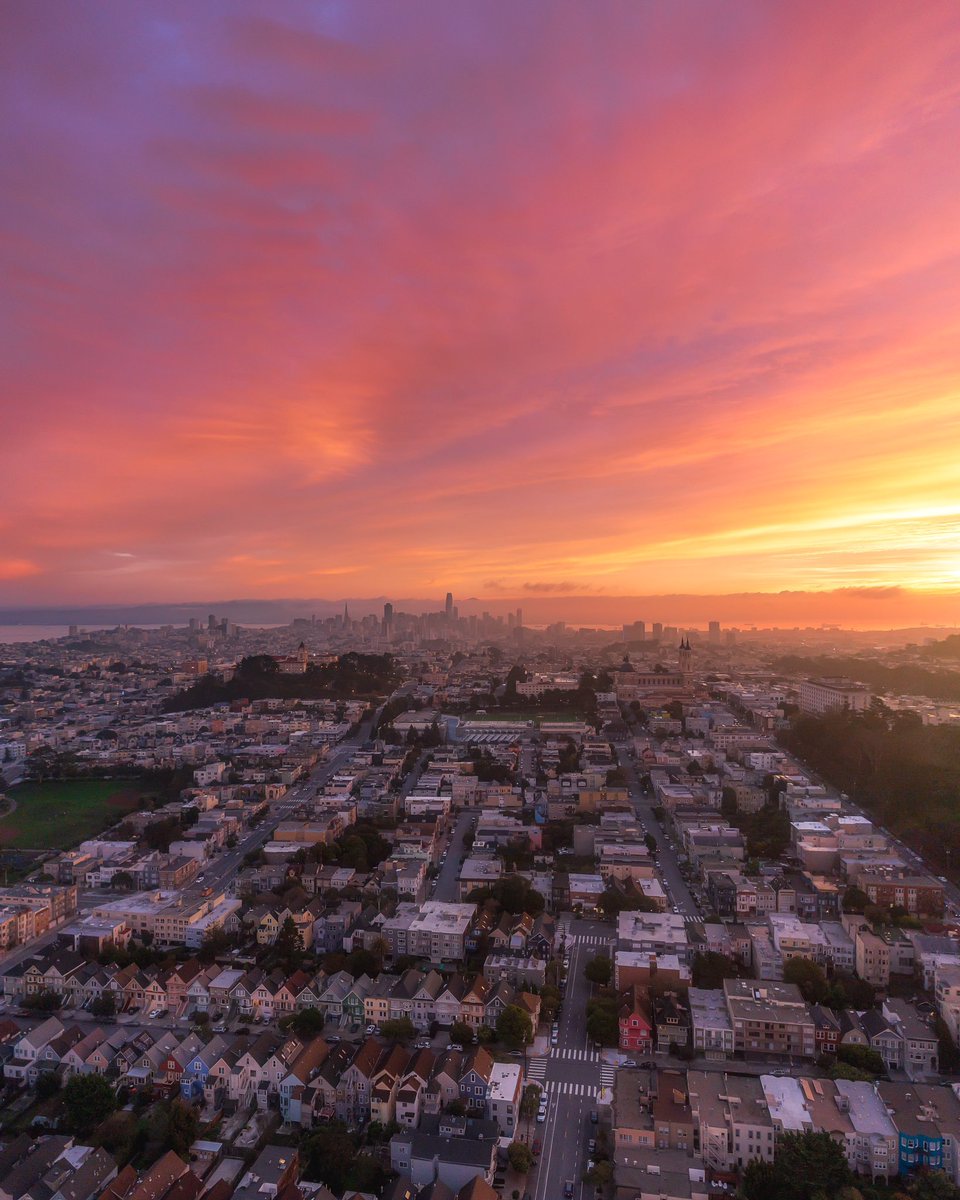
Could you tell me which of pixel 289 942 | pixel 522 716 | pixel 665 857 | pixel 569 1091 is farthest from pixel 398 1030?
pixel 522 716

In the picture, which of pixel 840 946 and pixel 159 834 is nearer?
pixel 840 946

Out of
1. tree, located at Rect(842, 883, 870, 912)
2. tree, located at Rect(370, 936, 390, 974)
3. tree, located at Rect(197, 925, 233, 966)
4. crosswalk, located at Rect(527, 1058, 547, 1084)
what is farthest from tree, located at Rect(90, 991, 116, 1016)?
tree, located at Rect(842, 883, 870, 912)

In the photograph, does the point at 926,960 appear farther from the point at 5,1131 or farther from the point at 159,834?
the point at 159,834

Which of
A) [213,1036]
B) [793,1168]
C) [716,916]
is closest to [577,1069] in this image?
[793,1168]

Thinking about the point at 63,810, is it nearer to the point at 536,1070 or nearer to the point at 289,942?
the point at 289,942

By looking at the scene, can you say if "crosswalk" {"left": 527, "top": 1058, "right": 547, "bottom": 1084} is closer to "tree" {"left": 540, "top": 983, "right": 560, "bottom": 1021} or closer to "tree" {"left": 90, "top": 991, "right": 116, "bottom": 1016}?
"tree" {"left": 540, "top": 983, "right": 560, "bottom": 1021}

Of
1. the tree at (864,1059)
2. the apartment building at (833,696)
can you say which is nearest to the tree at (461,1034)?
the tree at (864,1059)

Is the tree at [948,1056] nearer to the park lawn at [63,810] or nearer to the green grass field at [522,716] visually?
the park lawn at [63,810]
